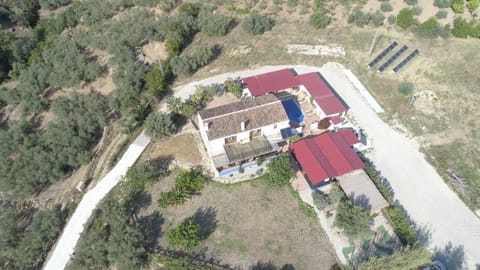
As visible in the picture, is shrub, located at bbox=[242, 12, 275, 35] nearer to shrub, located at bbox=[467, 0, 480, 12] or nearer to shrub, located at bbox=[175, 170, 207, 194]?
shrub, located at bbox=[175, 170, 207, 194]

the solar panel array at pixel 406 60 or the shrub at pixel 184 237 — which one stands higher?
the solar panel array at pixel 406 60

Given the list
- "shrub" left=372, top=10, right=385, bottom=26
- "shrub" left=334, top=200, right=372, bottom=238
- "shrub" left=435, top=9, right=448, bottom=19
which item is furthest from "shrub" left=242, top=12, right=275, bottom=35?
"shrub" left=334, top=200, right=372, bottom=238

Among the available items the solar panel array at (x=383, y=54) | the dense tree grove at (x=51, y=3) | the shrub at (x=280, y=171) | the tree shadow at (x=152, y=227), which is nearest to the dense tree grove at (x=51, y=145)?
the tree shadow at (x=152, y=227)

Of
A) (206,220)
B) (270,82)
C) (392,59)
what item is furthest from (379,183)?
(392,59)

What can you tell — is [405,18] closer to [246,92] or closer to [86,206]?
[246,92]

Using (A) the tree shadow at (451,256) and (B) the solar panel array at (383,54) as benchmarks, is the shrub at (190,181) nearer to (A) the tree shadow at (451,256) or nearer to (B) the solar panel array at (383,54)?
(A) the tree shadow at (451,256)
